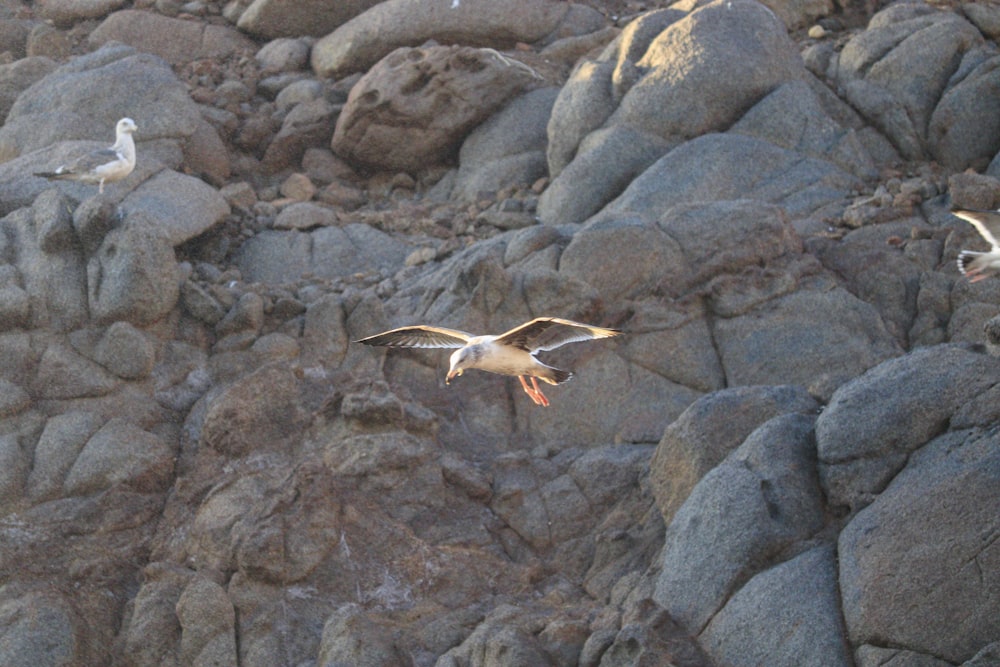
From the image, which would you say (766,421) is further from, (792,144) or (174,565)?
(792,144)

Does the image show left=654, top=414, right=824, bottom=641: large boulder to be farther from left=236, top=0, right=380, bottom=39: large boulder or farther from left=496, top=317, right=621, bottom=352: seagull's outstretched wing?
left=236, top=0, right=380, bottom=39: large boulder

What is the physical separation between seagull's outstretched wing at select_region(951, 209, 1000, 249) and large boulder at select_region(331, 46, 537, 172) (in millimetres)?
12326

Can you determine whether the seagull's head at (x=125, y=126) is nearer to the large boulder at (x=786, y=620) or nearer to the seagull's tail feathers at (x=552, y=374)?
the seagull's tail feathers at (x=552, y=374)

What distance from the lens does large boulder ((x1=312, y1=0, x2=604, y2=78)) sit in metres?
22.9

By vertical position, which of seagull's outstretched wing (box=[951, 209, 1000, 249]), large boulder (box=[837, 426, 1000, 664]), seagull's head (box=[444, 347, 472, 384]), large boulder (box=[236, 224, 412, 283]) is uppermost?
seagull's outstretched wing (box=[951, 209, 1000, 249])

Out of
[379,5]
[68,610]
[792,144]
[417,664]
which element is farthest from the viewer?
[379,5]

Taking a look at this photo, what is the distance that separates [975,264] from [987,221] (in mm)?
548

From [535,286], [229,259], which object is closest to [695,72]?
[535,286]

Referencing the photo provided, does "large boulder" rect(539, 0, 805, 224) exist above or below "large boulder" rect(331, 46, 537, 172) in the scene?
above

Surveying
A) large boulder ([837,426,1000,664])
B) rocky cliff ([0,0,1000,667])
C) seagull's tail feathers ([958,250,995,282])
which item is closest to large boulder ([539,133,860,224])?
rocky cliff ([0,0,1000,667])

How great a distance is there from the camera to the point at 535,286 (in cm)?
1411

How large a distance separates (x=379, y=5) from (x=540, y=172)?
5.81m

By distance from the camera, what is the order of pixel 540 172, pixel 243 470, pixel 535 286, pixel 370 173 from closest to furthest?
pixel 243 470
pixel 535 286
pixel 540 172
pixel 370 173

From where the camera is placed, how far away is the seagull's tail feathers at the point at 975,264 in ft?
33.4
